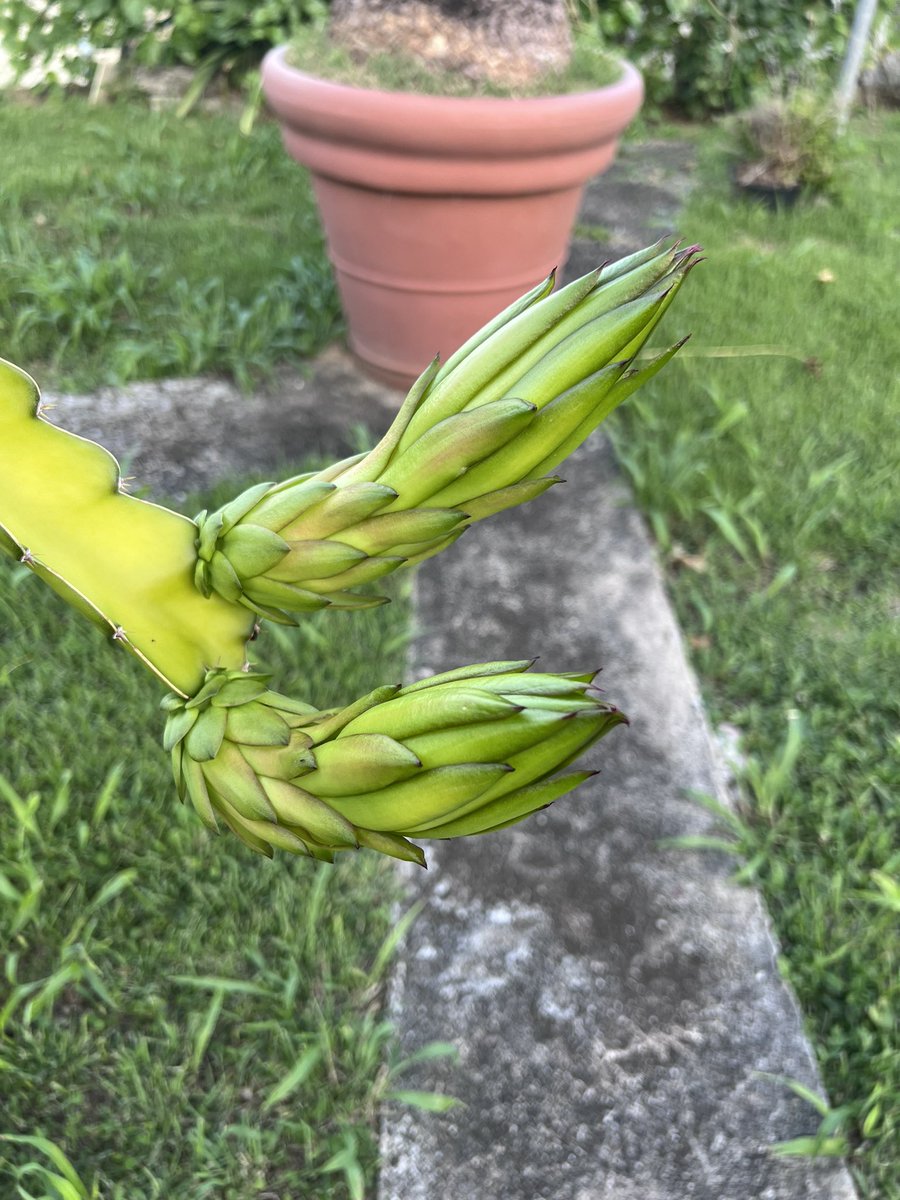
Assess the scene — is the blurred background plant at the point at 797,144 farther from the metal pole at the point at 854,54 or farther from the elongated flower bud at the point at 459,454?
the elongated flower bud at the point at 459,454

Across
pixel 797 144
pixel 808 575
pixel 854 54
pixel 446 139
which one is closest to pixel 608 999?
pixel 808 575

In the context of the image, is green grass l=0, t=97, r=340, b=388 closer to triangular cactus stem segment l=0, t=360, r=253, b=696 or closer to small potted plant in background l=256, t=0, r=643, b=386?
small potted plant in background l=256, t=0, r=643, b=386

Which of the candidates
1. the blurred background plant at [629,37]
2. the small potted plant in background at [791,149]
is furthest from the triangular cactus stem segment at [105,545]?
the blurred background plant at [629,37]

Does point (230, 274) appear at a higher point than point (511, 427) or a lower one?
lower

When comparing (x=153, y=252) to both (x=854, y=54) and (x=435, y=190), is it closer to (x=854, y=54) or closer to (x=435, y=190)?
(x=435, y=190)

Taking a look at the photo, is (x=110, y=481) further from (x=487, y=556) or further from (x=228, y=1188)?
(x=487, y=556)

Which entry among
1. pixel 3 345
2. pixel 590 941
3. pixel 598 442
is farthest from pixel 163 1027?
pixel 3 345

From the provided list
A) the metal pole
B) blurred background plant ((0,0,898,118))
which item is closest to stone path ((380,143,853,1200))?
the metal pole
